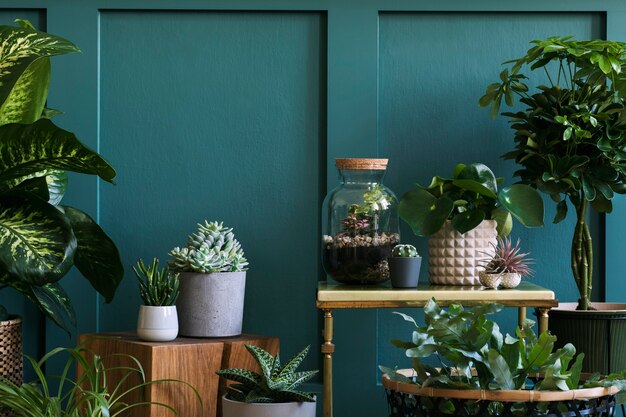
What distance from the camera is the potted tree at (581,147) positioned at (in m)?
2.66

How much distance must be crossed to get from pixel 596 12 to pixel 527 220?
0.93 metres

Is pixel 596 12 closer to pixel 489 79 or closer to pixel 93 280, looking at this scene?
pixel 489 79

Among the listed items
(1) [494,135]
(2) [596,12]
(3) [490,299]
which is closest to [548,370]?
(3) [490,299]

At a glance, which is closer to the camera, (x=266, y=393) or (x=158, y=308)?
(x=266, y=393)

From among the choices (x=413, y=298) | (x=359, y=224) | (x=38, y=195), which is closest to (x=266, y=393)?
(x=413, y=298)

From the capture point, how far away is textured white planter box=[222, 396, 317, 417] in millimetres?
2404

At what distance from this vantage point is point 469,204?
2.75 m

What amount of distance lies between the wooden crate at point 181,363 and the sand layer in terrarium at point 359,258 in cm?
31

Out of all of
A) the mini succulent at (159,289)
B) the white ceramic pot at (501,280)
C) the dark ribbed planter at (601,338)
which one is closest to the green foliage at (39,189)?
the mini succulent at (159,289)

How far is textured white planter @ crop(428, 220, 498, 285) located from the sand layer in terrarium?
176 millimetres

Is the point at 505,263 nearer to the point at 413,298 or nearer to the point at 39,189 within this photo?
the point at 413,298

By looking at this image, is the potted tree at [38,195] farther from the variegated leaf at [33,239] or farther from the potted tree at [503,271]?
the potted tree at [503,271]

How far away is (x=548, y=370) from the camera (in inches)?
71.7

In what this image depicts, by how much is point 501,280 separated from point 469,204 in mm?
279
